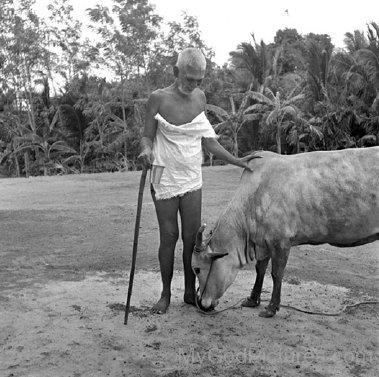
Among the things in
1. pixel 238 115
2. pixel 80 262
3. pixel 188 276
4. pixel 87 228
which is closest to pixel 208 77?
pixel 238 115

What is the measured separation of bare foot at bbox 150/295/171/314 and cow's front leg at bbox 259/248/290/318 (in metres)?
0.83

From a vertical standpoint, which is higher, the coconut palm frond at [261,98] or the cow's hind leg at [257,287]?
the coconut palm frond at [261,98]

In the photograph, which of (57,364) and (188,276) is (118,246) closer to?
(188,276)

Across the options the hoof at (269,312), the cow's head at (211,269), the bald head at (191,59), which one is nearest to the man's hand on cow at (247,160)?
the cow's head at (211,269)

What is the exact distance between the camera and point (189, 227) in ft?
16.2

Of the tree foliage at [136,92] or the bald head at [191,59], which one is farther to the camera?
the tree foliage at [136,92]

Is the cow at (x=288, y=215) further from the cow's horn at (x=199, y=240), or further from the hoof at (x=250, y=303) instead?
the hoof at (x=250, y=303)

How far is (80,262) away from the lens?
7.00m

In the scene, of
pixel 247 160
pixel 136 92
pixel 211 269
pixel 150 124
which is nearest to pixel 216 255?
pixel 211 269

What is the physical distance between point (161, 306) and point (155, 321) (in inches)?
9.7

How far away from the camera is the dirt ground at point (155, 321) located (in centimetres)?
376

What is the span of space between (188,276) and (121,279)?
130 cm

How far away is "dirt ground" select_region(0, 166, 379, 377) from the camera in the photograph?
3756 millimetres

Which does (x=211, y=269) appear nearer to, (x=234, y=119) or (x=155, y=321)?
(x=155, y=321)
